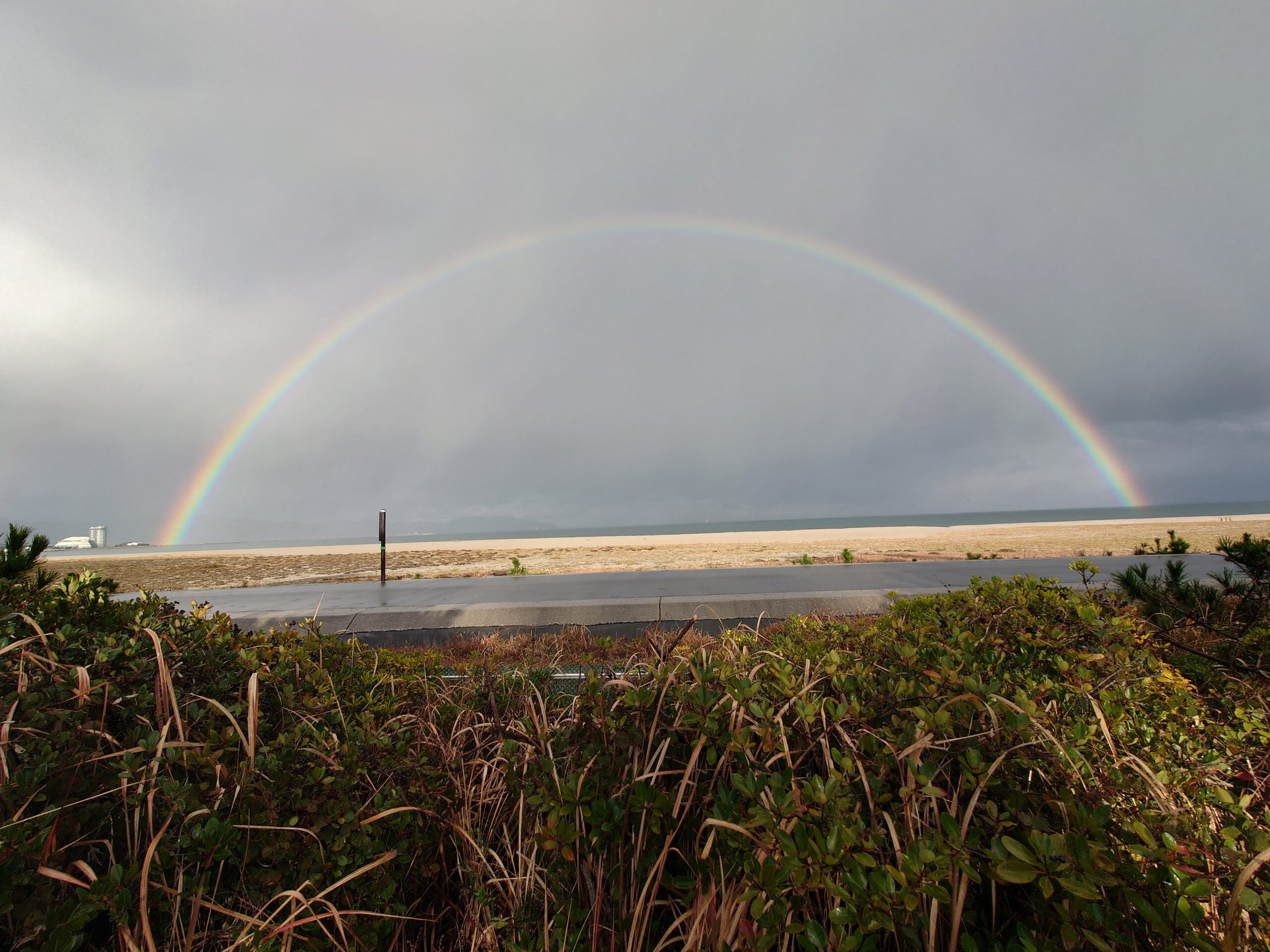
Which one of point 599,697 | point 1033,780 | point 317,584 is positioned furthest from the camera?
point 317,584

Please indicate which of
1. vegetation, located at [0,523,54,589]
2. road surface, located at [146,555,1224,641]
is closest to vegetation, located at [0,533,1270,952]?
vegetation, located at [0,523,54,589]

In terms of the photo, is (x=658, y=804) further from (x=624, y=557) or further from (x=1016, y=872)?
(x=624, y=557)

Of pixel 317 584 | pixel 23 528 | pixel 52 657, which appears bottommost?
pixel 317 584

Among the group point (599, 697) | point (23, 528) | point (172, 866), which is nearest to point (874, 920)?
point (599, 697)

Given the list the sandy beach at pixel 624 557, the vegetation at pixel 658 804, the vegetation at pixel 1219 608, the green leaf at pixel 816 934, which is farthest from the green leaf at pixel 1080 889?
the sandy beach at pixel 624 557

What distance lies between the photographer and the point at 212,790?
2.20 meters

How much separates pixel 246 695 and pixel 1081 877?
3.10 metres

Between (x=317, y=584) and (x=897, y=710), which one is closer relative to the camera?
(x=897, y=710)

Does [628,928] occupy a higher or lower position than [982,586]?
lower

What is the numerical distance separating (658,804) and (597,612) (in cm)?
866

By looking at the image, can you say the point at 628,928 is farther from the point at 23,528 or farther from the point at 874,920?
the point at 23,528

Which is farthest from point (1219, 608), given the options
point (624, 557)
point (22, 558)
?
point (624, 557)

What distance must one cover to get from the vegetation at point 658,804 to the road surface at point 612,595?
4.50 m

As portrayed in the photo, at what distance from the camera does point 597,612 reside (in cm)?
1051
